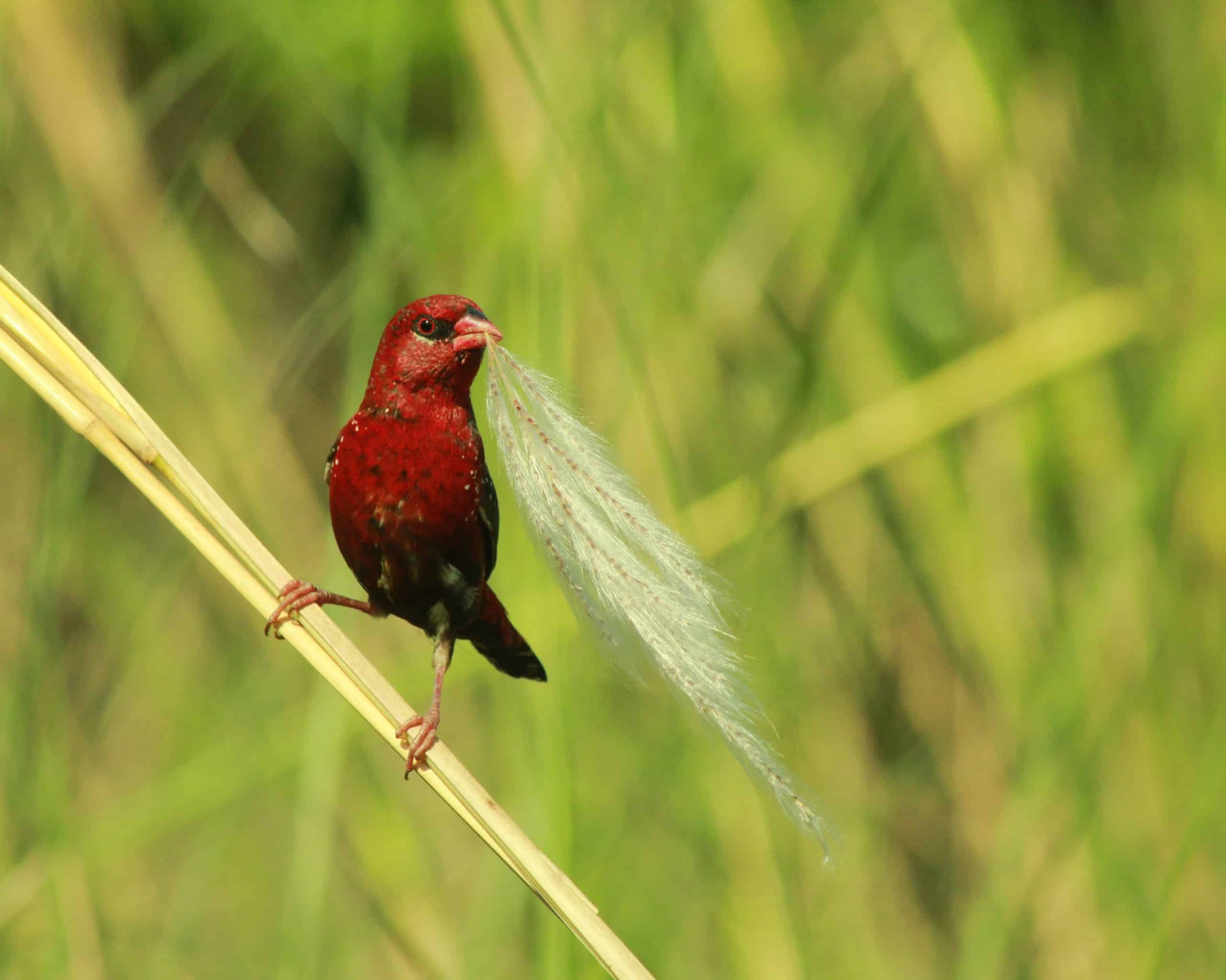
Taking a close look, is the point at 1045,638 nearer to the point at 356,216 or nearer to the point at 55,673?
the point at 55,673

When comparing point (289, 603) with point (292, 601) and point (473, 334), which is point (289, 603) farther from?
point (473, 334)

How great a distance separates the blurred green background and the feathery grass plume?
38 cm

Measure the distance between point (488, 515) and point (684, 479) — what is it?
2.14 feet

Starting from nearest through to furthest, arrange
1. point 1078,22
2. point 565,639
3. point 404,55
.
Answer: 1. point 565,639
2. point 404,55
3. point 1078,22

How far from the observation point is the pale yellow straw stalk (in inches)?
59.6

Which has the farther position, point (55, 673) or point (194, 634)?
point (194, 634)

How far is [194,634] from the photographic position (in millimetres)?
4520

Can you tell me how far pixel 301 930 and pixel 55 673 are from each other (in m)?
0.67

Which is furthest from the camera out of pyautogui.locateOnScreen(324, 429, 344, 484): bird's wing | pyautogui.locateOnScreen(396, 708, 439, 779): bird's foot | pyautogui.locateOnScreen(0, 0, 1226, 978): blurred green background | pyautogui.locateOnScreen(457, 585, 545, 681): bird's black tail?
pyautogui.locateOnScreen(0, 0, 1226, 978): blurred green background

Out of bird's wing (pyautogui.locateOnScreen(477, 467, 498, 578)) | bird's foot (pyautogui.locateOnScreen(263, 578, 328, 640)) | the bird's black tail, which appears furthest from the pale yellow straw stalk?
the bird's black tail

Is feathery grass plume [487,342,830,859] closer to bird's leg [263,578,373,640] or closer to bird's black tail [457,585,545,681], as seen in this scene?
bird's leg [263,578,373,640]

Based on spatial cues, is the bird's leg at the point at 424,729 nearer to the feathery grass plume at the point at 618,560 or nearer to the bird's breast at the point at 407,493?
the bird's breast at the point at 407,493

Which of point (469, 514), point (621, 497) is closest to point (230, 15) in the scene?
point (469, 514)

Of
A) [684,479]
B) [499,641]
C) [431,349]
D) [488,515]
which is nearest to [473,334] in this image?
[431,349]
